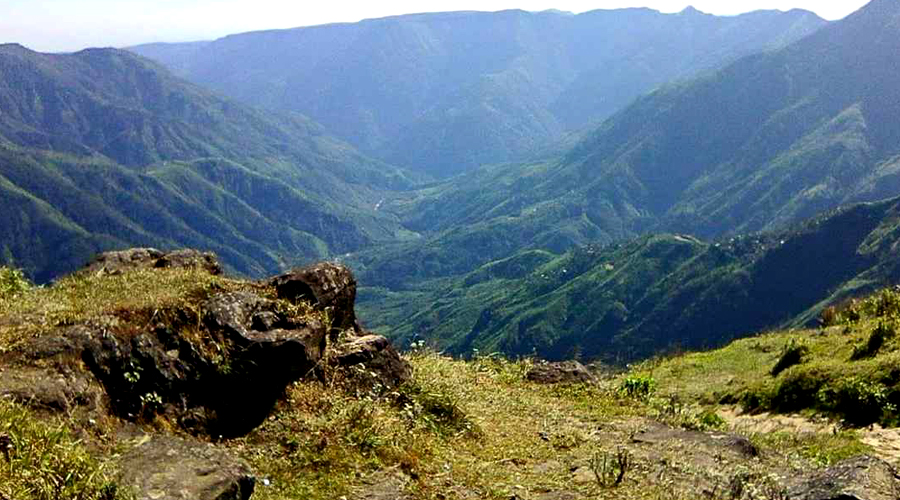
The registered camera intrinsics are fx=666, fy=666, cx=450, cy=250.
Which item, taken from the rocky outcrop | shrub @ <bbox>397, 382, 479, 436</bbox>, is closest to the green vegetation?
shrub @ <bbox>397, 382, 479, 436</bbox>

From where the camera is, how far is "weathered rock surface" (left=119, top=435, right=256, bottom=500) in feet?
Answer: 26.1

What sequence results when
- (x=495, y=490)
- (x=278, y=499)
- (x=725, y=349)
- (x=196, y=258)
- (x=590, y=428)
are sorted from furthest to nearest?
(x=725, y=349) → (x=196, y=258) → (x=590, y=428) → (x=495, y=490) → (x=278, y=499)

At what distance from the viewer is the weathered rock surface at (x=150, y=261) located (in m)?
16.3

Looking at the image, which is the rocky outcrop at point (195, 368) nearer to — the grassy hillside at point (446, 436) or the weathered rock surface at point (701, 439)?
the grassy hillside at point (446, 436)

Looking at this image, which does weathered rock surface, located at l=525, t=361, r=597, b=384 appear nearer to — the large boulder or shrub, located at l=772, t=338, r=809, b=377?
shrub, located at l=772, t=338, r=809, b=377

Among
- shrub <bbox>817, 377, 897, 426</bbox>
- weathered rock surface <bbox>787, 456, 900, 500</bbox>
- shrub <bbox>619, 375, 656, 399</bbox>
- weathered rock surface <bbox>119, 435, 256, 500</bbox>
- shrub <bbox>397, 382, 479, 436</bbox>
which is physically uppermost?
weathered rock surface <bbox>119, 435, 256, 500</bbox>

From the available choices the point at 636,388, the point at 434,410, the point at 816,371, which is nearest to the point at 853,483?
the point at 434,410

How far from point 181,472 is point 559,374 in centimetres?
1386

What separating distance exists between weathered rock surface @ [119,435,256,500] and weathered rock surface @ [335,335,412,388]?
5109mm

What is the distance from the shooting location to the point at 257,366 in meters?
11.7

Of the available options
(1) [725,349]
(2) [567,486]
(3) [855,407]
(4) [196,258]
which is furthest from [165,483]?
(1) [725,349]

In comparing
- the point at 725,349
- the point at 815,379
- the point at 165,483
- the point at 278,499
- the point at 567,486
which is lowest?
the point at 725,349

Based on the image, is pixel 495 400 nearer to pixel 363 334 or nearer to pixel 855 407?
pixel 363 334

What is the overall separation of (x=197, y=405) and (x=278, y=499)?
9.36 feet
